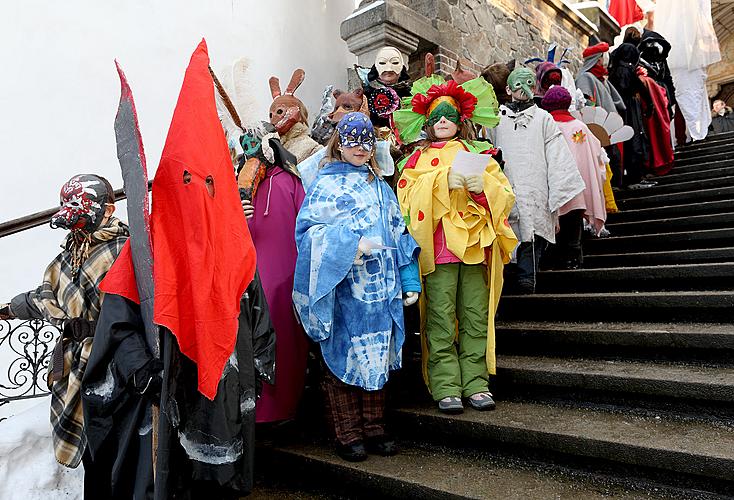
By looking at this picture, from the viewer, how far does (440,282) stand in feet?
9.82

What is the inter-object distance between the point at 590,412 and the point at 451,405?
660 millimetres

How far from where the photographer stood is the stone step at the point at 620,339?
2.84 metres

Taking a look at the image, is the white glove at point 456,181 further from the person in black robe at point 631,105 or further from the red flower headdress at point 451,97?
the person in black robe at point 631,105

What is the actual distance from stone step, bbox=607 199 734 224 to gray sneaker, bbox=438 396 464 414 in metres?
3.18

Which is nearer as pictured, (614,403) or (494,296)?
(614,403)

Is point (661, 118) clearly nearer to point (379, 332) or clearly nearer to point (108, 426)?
point (379, 332)

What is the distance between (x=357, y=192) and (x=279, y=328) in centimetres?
82

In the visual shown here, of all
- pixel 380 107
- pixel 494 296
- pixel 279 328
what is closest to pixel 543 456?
pixel 494 296

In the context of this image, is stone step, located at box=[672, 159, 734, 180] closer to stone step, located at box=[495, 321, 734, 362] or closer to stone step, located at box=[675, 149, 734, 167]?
stone step, located at box=[675, 149, 734, 167]

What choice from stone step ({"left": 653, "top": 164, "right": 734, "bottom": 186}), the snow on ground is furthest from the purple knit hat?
the snow on ground

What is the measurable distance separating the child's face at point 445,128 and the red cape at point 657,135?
4.34m

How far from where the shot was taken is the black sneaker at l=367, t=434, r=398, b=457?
2768mm

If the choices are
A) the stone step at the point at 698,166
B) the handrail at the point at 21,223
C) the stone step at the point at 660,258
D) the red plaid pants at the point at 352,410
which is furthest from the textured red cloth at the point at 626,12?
the handrail at the point at 21,223

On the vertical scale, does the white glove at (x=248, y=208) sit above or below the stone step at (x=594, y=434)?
above
